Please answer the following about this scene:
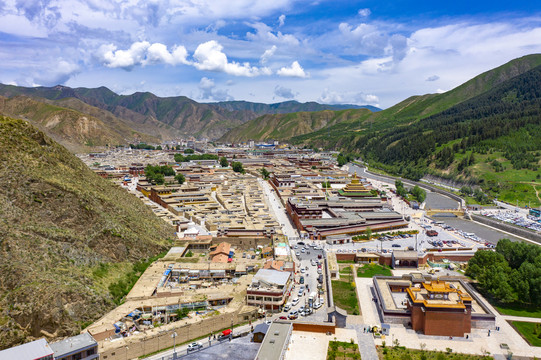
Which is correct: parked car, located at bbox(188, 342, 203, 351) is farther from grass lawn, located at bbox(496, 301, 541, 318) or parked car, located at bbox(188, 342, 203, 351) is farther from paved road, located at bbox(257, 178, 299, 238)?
paved road, located at bbox(257, 178, 299, 238)

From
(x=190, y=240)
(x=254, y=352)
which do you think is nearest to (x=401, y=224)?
(x=190, y=240)

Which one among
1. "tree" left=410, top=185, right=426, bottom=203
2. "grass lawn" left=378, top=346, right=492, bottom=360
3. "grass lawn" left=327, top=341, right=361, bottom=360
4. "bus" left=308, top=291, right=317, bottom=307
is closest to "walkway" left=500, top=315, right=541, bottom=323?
"grass lawn" left=378, top=346, right=492, bottom=360

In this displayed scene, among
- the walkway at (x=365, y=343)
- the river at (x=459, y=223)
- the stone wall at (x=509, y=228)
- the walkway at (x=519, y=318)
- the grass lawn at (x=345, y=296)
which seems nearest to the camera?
the walkway at (x=365, y=343)

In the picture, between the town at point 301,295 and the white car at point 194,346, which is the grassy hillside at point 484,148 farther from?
the white car at point 194,346

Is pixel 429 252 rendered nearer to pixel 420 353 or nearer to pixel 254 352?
pixel 420 353

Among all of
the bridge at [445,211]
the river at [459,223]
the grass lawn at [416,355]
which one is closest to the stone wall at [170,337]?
the grass lawn at [416,355]
